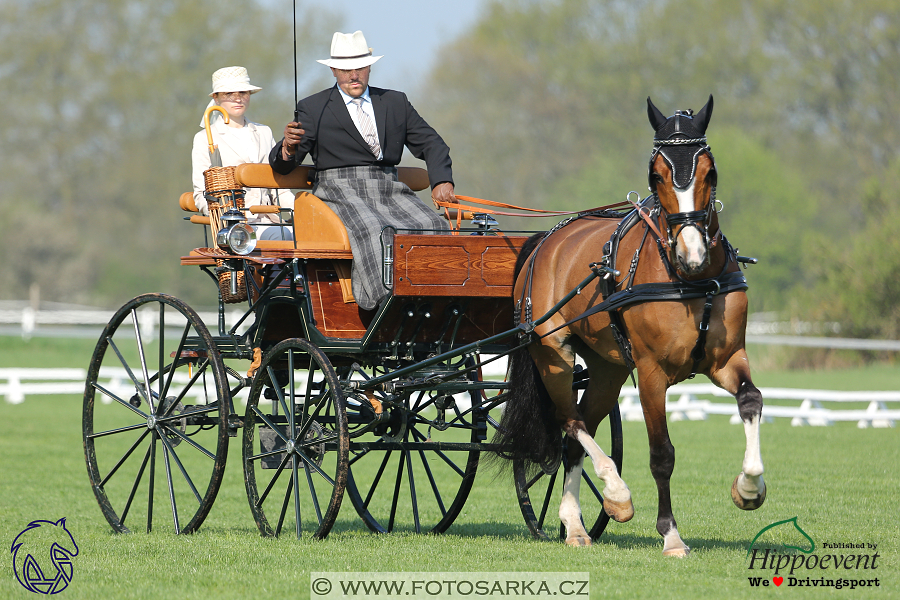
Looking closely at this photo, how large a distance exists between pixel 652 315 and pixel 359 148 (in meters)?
2.21

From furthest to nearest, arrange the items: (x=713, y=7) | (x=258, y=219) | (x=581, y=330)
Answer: (x=713, y=7), (x=258, y=219), (x=581, y=330)

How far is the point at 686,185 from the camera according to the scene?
5.34m

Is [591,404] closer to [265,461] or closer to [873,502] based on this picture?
[265,461]

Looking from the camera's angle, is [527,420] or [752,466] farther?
[527,420]

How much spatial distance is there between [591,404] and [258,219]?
241cm

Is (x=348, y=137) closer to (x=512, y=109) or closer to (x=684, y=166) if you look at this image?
(x=684, y=166)

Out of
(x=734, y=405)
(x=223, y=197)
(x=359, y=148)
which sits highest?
(x=359, y=148)

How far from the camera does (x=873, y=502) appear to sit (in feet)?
27.1

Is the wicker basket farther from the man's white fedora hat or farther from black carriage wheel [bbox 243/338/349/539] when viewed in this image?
the man's white fedora hat

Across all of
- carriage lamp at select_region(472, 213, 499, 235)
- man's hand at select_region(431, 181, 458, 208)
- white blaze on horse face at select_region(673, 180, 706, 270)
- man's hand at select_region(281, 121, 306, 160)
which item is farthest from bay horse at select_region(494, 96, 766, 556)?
man's hand at select_region(281, 121, 306, 160)

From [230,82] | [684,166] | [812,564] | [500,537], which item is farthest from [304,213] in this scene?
[812,564]

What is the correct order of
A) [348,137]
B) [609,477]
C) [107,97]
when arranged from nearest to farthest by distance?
[609,477]
[348,137]
[107,97]

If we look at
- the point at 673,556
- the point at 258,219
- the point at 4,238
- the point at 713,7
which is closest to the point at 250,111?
A: the point at 4,238

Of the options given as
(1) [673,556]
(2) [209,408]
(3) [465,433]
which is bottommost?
(3) [465,433]
